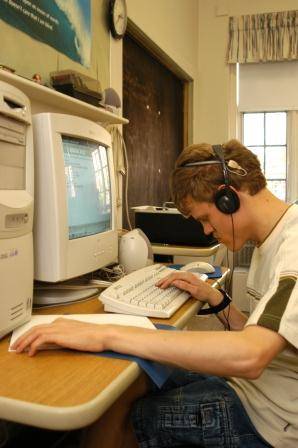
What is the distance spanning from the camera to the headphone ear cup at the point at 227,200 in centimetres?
101

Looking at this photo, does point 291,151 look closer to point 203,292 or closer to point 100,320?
point 203,292

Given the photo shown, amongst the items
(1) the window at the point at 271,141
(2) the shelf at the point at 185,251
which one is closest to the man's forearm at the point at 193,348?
(2) the shelf at the point at 185,251

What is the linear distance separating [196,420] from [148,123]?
2.38 meters

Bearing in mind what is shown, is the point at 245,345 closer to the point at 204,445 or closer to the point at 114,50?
the point at 204,445

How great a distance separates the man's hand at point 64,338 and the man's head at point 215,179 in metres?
0.44

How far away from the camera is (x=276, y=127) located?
4.08 meters

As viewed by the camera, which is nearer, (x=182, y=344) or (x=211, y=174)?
(x=182, y=344)

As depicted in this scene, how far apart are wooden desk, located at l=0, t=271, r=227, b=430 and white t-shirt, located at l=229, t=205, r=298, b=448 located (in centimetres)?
26

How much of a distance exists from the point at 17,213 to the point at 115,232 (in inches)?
24.5

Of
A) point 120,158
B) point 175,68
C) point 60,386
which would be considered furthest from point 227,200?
point 175,68

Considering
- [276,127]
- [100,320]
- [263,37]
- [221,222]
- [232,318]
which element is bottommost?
[232,318]

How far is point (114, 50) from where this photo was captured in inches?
88.9

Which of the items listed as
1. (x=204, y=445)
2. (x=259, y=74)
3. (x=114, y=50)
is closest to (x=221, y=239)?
(x=204, y=445)

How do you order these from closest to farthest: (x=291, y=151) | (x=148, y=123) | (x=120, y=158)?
(x=120, y=158), (x=148, y=123), (x=291, y=151)
